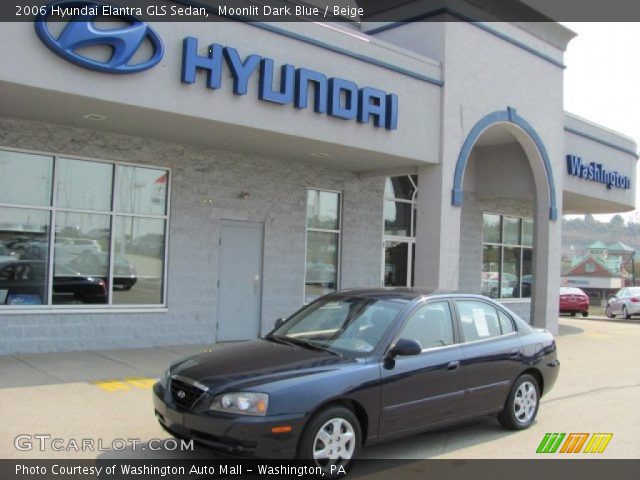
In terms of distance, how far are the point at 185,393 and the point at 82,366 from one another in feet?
14.8

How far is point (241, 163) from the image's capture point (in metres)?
12.3

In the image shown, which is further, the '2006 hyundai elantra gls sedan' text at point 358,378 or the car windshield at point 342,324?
the car windshield at point 342,324

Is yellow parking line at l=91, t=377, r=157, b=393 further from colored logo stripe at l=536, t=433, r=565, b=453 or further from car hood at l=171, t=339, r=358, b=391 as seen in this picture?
colored logo stripe at l=536, t=433, r=565, b=453

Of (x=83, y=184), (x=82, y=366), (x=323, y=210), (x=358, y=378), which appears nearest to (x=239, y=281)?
(x=323, y=210)

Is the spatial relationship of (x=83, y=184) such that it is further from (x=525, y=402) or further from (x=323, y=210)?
(x=525, y=402)

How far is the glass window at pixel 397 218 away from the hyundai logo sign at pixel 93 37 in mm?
7602

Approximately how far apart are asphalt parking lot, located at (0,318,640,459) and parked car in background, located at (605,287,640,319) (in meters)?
16.5

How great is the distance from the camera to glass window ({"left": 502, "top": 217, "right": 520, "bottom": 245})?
18797mm

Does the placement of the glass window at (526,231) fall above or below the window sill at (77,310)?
above

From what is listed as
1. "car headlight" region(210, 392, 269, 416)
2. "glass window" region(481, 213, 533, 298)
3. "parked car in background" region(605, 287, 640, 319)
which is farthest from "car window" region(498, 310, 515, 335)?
"parked car in background" region(605, 287, 640, 319)

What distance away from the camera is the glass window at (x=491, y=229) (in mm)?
18141

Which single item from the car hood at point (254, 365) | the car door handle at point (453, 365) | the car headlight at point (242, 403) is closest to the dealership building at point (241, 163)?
the car hood at point (254, 365)
